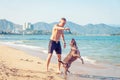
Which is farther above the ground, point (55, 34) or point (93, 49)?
point (55, 34)

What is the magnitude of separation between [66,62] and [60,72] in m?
0.80

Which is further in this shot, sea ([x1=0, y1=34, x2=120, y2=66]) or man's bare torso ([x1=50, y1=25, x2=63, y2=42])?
sea ([x1=0, y1=34, x2=120, y2=66])

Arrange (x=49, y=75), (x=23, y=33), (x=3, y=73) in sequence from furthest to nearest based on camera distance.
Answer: (x=23, y=33), (x=49, y=75), (x=3, y=73)

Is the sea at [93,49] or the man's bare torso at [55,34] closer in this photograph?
the man's bare torso at [55,34]

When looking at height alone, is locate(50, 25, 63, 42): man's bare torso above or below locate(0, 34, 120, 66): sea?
above

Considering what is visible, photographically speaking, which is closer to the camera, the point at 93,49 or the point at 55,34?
the point at 55,34

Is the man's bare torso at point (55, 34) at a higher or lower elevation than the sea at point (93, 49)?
higher

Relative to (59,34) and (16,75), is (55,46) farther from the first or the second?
(16,75)

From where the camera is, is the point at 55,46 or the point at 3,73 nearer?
the point at 3,73

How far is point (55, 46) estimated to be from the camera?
9164mm

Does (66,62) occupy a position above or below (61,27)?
below

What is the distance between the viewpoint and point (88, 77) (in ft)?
29.2

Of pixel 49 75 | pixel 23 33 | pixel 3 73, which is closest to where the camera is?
pixel 3 73

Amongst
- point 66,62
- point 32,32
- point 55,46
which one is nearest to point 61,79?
point 66,62
